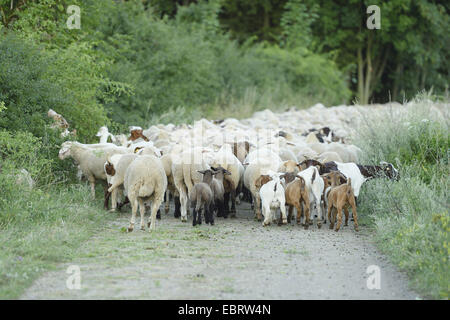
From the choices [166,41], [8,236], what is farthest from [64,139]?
[166,41]

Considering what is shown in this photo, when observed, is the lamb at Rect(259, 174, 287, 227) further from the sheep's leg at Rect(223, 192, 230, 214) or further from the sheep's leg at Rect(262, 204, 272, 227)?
the sheep's leg at Rect(223, 192, 230, 214)

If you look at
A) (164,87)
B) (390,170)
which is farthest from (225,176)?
(164,87)

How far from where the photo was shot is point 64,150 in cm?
1370

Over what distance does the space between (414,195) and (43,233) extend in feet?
17.6

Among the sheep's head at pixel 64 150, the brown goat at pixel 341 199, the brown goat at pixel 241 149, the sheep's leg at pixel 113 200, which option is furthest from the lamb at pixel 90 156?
the brown goat at pixel 341 199

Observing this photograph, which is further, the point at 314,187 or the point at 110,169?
the point at 110,169

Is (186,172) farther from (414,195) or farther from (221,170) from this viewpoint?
(414,195)

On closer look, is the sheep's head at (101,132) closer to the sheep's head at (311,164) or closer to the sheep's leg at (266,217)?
the sheep's head at (311,164)

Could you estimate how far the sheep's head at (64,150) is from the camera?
539 inches

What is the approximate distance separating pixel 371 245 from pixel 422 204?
955 millimetres

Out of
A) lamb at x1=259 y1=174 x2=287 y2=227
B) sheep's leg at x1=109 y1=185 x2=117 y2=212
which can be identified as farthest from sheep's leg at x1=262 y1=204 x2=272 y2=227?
sheep's leg at x1=109 y1=185 x2=117 y2=212

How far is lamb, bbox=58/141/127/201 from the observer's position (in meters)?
13.5

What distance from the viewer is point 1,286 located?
7.57m

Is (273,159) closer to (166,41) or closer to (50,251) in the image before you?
(50,251)
